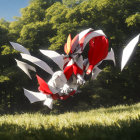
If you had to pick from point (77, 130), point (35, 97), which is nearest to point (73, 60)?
point (35, 97)

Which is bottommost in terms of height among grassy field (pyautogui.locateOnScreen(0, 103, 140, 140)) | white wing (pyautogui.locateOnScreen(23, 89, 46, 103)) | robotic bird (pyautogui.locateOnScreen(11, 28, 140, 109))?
grassy field (pyautogui.locateOnScreen(0, 103, 140, 140))

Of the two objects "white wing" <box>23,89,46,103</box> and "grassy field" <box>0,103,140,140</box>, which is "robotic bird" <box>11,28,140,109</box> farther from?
"grassy field" <box>0,103,140,140</box>

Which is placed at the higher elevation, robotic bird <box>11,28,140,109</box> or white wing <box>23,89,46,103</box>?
robotic bird <box>11,28,140,109</box>

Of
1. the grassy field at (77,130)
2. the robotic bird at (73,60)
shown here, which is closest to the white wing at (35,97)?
the robotic bird at (73,60)

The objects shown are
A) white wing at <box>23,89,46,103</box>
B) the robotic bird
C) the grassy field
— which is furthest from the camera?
white wing at <box>23,89,46,103</box>

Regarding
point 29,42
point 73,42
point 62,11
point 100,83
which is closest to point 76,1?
point 62,11

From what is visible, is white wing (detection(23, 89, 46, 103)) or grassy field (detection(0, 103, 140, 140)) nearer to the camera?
grassy field (detection(0, 103, 140, 140))

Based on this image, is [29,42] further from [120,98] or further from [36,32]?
[120,98]

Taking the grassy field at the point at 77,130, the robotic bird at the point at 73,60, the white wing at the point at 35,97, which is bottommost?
the grassy field at the point at 77,130

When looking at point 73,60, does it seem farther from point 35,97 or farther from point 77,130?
point 77,130

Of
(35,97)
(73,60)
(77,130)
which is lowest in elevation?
(77,130)

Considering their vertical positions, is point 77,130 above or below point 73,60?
below

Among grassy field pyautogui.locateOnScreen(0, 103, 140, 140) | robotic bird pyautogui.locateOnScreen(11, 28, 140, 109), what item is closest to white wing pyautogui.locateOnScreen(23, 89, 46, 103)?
robotic bird pyautogui.locateOnScreen(11, 28, 140, 109)

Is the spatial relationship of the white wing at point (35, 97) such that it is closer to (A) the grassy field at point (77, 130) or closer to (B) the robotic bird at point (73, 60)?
(B) the robotic bird at point (73, 60)
